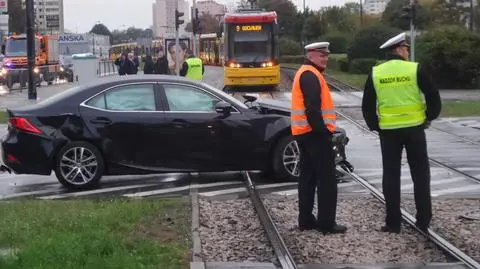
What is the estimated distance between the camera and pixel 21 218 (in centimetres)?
882

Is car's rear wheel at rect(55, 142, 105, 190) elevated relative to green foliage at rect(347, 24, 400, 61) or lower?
lower

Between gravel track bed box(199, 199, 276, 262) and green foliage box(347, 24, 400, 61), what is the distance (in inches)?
1910

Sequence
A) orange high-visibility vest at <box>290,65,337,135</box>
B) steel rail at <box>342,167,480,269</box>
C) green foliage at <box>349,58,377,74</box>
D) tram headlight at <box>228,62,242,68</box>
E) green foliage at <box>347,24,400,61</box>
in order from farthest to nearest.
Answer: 1. green foliage at <box>347,24,400,61</box>
2. green foliage at <box>349,58,377,74</box>
3. tram headlight at <box>228,62,242,68</box>
4. orange high-visibility vest at <box>290,65,337,135</box>
5. steel rail at <box>342,167,480,269</box>

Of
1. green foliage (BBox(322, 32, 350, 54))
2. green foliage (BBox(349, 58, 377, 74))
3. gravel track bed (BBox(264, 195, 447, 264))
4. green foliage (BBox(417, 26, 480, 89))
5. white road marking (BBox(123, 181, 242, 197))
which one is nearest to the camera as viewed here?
gravel track bed (BBox(264, 195, 447, 264))

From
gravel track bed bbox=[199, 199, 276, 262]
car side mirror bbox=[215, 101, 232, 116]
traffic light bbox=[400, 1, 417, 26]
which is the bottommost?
gravel track bed bbox=[199, 199, 276, 262]

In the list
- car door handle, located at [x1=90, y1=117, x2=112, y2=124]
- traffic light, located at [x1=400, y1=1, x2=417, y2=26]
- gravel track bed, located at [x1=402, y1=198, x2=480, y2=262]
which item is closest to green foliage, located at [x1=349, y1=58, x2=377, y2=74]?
traffic light, located at [x1=400, y1=1, x2=417, y2=26]

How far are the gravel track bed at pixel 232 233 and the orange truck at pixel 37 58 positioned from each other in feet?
120

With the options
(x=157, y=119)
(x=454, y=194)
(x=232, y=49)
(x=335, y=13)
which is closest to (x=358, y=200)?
(x=454, y=194)

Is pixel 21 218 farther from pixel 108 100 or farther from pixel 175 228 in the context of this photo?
pixel 108 100

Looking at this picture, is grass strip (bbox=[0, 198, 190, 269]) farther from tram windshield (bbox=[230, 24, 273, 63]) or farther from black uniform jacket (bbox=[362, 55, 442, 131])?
tram windshield (bbox=[230, 24, 273, 63])

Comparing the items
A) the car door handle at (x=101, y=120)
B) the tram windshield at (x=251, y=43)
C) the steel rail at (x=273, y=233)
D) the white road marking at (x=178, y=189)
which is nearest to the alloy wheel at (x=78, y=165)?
the car door handle at (x=101, y=120)

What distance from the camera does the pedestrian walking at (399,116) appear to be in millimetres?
8078

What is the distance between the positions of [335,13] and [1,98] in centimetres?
6548

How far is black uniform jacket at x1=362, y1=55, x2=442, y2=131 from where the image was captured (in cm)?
803
